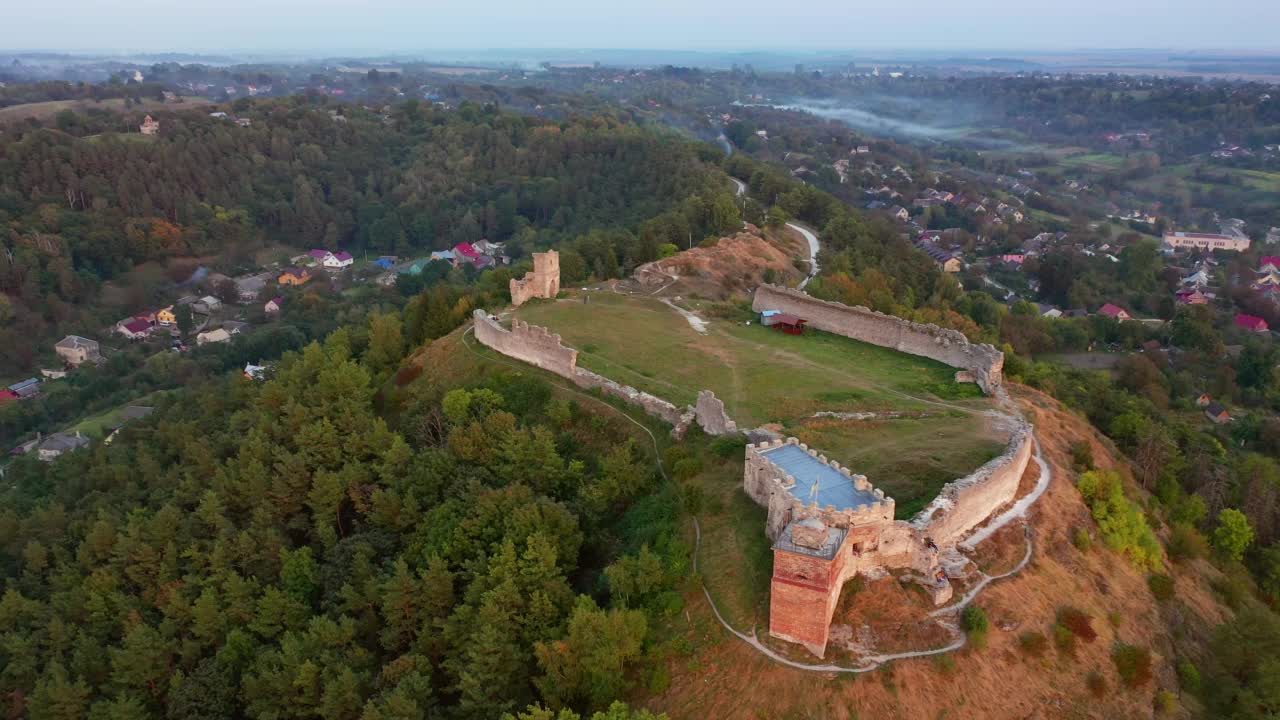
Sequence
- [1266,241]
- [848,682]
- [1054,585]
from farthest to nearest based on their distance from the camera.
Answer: [1266,241] → [1054,585] → [848,682]

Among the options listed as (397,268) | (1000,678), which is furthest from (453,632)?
(397,268)

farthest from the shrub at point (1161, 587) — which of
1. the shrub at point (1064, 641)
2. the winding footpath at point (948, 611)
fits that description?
the shrub at point (1064, 641)

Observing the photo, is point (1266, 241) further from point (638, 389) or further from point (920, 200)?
point (638, 389)

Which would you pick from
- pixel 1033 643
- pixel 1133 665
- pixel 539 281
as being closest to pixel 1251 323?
pixel 539 281

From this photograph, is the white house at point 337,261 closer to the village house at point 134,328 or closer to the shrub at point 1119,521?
the village house at point 134,328

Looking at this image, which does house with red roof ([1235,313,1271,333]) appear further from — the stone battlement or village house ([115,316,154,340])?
village house ([115,316,154,340])
